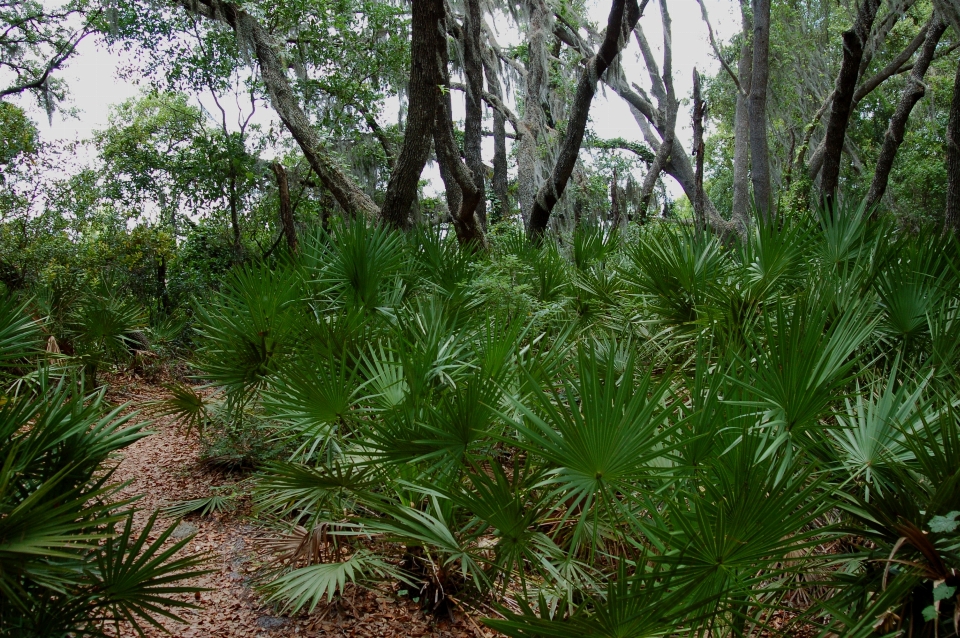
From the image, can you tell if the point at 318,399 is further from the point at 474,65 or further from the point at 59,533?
the point at 474,65

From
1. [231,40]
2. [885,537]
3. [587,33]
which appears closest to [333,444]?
[885,537]

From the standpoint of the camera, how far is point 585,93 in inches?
348

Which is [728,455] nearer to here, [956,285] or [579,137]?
[956,285]

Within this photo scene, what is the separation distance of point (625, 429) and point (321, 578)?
177 centimetres

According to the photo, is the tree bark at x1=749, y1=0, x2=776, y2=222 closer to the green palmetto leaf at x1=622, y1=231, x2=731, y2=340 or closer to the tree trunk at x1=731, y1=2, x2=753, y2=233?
the tree trunk at x1=731, y1=2, x2=753, y2=233

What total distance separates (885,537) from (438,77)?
6896 millimetres

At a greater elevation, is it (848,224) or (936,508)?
(848,224)

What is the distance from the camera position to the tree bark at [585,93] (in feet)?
28.1

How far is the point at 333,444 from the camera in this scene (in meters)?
3.63

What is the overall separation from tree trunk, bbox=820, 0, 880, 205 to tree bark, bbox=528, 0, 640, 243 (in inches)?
104

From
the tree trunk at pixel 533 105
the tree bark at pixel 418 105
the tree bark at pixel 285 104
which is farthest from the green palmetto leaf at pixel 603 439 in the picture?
the tree trunk at pixel 533 105

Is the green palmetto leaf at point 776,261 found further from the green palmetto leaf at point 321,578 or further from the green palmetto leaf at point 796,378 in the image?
the green palmetto leaf at point 321,578

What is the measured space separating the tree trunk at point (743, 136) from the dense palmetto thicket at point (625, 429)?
777 cm

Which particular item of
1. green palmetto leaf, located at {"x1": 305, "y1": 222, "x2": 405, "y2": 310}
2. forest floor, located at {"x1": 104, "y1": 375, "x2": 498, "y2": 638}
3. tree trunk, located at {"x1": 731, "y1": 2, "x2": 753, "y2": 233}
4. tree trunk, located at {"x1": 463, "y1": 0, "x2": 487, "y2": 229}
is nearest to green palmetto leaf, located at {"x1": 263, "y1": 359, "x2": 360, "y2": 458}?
forest floor, located at {"x1": 104, "y1": 375, "x2": 498, "y2": 638}
